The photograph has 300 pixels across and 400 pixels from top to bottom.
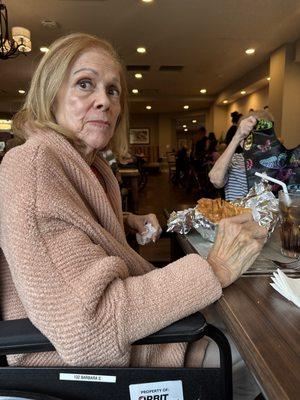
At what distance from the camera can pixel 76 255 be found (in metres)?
0.59

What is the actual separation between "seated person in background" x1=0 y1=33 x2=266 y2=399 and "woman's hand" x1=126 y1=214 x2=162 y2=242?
1.26 ft

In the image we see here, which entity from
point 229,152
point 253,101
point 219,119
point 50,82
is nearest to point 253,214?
point 50,82

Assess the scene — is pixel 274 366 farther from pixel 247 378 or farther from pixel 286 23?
pixel 286 23

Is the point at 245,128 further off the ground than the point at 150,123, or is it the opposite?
the point at 150,123

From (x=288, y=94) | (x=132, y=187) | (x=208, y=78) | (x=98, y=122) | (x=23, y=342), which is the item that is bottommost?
(x=132, y=187)

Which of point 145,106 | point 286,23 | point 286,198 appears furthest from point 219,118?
point 286,198

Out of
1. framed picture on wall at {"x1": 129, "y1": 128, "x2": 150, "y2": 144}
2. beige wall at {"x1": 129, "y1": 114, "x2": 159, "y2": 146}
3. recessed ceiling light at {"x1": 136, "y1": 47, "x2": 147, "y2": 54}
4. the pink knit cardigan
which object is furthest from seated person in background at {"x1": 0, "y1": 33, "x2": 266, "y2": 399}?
framed picture on wall at {"x1": 129, "y1": 128, "x2": 150, "y2": 144}

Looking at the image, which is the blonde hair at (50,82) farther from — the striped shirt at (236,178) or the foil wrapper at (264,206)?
the striped shirt at (236,178)

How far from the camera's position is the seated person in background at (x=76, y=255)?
0.56 metres

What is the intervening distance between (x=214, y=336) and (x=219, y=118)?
462 inches

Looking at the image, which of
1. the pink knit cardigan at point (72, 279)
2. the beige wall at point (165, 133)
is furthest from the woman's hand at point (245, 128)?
the beige wall at point (165, 133)

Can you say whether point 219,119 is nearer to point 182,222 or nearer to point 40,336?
point 182,222

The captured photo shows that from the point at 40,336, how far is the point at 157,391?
0.85 feet

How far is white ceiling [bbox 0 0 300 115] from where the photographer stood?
4043mm
